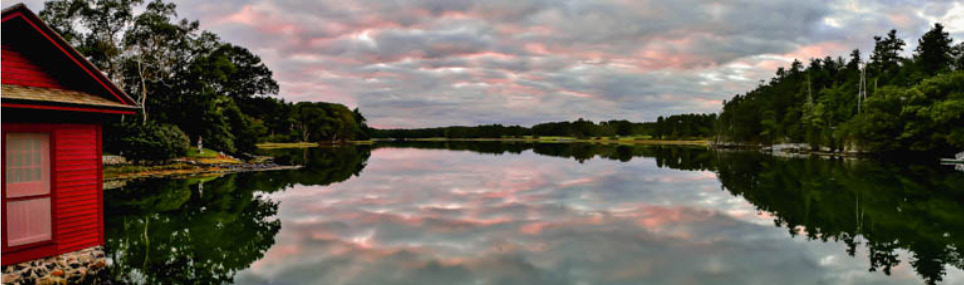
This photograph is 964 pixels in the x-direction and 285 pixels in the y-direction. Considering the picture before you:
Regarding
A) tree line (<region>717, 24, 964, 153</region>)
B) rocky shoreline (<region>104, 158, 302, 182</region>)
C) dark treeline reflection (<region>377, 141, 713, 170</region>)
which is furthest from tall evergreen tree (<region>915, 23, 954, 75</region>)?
rocky shoreline (<region>104, 158, 302, 182</region>)

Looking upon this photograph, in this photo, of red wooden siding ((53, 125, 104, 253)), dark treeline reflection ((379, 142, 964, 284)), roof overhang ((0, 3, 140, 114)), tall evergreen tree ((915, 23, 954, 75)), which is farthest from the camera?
tall evergreen tree ((915, 23, 954, 75))

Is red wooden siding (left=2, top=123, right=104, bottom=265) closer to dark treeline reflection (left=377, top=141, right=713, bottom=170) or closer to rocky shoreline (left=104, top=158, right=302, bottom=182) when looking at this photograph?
rocky shoreline (left=104, top=158, right=302, bottom=182)

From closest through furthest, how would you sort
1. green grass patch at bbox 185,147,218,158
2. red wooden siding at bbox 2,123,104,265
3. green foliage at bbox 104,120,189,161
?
red wooden siding at bbox 2,123,104,265, green foliage at bbox 104,120,189,161, green grass patch at bbox 185,147,218,158

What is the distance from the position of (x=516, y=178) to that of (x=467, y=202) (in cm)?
1321

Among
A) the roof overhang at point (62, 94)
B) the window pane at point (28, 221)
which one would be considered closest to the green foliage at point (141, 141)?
the roof overhang at point (62, 94)

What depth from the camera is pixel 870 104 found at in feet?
204

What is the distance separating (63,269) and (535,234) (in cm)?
1234

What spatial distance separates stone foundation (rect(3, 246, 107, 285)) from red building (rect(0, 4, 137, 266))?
15 cm

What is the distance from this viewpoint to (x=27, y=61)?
11.2 metres

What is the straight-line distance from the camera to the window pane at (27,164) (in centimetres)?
1032

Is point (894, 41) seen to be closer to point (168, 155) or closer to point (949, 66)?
point (949, 66)

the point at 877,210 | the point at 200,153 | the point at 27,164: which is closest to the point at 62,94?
the point at 27,164

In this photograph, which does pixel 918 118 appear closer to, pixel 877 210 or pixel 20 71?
pixel 877 210

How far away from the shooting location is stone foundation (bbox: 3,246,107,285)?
1027 cm
